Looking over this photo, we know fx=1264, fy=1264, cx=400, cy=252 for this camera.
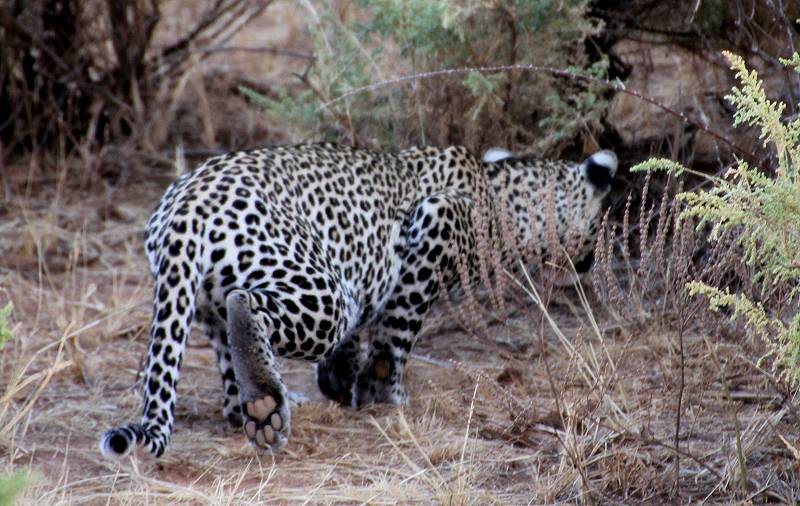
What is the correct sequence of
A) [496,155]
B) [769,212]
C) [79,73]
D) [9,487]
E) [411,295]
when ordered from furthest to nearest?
[79,73] → [496,155] → [411,295] → [769,212] → [9,487]

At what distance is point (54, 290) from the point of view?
6848mm

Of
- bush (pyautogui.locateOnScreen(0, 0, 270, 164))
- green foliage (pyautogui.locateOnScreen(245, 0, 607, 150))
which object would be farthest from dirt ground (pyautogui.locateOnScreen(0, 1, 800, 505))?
bush (pyautogui.locateOnScreen(0, 0, 270, 164))

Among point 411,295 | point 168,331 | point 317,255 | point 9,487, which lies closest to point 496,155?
point 411,295

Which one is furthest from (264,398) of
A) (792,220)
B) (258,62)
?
(258,62)

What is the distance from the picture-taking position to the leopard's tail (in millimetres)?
4668

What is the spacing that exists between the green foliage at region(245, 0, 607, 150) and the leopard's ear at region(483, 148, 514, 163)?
0.71ft

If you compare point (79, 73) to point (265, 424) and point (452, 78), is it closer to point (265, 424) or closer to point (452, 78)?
point (452, 78)

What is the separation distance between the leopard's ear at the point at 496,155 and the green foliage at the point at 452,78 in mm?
217

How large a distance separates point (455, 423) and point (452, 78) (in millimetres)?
2218

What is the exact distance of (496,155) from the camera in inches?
257

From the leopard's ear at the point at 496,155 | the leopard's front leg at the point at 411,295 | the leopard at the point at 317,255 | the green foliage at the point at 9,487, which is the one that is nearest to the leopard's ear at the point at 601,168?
the leopard at the point at 317,255

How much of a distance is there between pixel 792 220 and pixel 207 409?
2.91 m

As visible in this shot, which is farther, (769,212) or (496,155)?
(496,155)

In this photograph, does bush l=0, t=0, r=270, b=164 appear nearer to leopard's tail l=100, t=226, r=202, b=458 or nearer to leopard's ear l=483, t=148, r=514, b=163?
leopard's ear l=483, t=148, r=514, b=163
